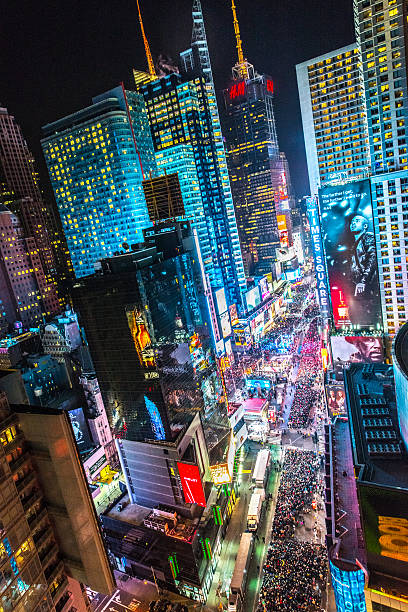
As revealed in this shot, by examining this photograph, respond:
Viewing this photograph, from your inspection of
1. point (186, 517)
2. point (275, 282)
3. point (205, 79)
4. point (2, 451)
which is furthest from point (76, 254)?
point (2, 451)

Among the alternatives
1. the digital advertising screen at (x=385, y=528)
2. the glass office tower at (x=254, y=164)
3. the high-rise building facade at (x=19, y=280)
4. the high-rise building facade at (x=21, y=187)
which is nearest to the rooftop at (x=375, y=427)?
the digital advertising screen at (x=385, y=528)

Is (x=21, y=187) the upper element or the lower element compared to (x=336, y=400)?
upper

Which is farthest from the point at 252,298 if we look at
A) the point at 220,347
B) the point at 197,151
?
the point at 197,151

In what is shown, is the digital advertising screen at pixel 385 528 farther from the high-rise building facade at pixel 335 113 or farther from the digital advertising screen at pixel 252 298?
the digital advertising screen at pixel 252 298

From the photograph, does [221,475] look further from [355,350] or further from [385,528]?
[355,350]

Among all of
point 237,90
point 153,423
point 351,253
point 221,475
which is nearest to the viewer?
point 153,423
